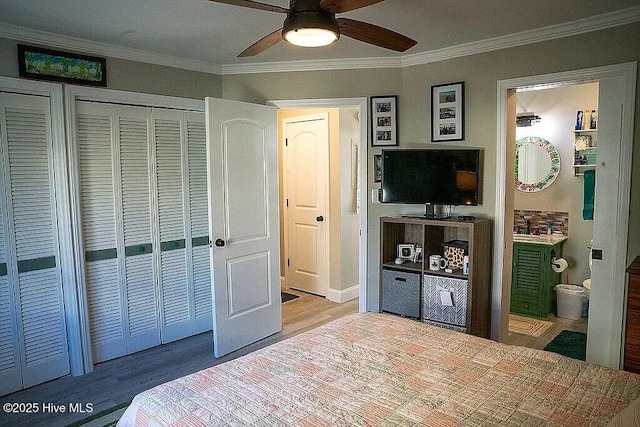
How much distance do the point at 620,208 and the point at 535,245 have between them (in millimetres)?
1442

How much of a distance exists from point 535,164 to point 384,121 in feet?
6.28

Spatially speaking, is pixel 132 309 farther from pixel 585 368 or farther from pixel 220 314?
pixel 585 368

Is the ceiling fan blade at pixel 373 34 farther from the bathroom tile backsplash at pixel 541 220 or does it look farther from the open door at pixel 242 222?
the bathroom tile backsplash at pixel 541 220

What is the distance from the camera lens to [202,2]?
2365mm

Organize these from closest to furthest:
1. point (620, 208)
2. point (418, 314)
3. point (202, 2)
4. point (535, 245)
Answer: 1. point (202, 2)
2. point (620, 208)
3. point (418, 314)
4. point (535, 245)

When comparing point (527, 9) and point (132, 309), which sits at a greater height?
point (527, 9)

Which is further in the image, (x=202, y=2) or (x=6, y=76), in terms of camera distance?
(x=6, y=76)

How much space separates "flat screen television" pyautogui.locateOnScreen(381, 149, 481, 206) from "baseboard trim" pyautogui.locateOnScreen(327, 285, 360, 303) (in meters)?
1.72

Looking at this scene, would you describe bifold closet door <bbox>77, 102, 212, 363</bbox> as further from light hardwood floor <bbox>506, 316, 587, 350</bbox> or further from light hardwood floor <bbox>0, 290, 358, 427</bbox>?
light hardwood floor <bbox>506, 316, 587, 350</bbox>

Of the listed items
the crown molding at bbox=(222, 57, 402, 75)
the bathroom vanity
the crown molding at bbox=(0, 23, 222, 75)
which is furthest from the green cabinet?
the crown molding at bbox=(0, 23, 222, 75)

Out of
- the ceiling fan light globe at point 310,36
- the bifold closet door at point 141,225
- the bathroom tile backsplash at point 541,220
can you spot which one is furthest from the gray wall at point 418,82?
the ceiling fan light globe at point 310,36

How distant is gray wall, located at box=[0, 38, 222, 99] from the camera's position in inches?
110

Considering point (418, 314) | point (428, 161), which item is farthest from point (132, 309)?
point (428, 161)

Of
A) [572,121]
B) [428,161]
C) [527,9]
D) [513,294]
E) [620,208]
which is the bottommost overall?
[513,294]
